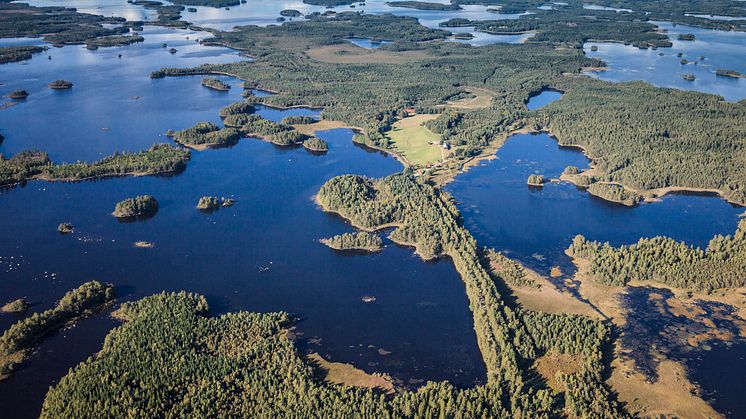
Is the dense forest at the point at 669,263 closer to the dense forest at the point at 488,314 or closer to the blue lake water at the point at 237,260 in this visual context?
the dense forest at the point at 488,314

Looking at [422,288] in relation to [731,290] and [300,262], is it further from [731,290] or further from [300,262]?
[731,290]

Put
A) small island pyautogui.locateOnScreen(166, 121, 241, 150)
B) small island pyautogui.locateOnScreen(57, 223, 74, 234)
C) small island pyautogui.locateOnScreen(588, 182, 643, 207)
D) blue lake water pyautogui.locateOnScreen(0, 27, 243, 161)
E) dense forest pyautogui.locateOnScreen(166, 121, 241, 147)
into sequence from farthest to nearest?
dense forest pyautogui.locateOnScreen(166, 121, 241, 147)
small island pyautogui.locateOnScreen(166, 121, 241, 150)
blue lake water pyautogui.locateOnScreen(0, 27, 243, 161)
small island pyautogui.locateOnScreen(588, 182, 643, 207)
small island pyautogui.locateOnScreen(57, 223, 74, 234)

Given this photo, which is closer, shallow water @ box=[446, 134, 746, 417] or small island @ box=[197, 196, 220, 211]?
shallow water @ box=[446, 134, 746, 417]

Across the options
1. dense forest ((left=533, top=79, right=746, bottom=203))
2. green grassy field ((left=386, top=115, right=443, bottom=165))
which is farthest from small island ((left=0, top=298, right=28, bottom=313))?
dense forest ((left=533, top=79, right=746, bottom=203))

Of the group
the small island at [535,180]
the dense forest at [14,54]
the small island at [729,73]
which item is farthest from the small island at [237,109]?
the small island at [729,73]

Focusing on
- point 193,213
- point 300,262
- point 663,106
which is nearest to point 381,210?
point 300,262

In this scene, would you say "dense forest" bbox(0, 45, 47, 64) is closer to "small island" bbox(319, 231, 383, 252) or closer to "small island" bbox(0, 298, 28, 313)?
"small island" bbox(0, 298, 28, 313)

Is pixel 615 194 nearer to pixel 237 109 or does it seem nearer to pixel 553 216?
pixel 553 216
